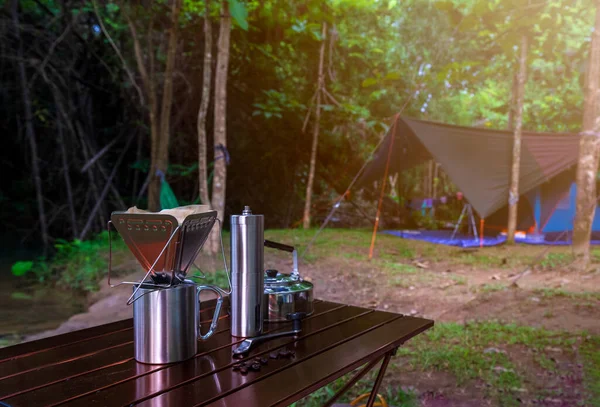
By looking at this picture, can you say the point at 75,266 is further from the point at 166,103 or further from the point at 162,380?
the point at 162,380

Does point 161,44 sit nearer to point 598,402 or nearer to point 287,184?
point 287,184

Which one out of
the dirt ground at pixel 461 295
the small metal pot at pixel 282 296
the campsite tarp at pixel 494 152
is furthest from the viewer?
the campsite tarp at pixel 494 152

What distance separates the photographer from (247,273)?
83 cm

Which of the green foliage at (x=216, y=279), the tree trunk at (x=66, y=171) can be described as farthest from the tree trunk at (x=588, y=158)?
the tree trunk at (x=66, y=171)

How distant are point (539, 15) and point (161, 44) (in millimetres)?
3690

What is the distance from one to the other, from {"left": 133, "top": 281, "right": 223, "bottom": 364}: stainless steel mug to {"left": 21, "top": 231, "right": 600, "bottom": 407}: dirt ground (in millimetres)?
1159

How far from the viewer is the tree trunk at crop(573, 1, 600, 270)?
3111 millimetres

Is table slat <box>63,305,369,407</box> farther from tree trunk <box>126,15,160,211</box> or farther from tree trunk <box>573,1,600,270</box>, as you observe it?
tree trunk <box>126,15,160,211</box>

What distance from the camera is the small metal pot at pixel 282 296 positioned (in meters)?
0.92

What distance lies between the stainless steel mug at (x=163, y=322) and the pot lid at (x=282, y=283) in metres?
0.23

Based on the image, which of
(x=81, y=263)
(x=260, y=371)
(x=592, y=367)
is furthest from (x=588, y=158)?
(x=81, y=263)

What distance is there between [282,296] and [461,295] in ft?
7.68

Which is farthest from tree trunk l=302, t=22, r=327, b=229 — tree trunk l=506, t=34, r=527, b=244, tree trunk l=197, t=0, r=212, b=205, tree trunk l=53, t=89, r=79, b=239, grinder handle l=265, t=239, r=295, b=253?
grinder handle l=265, t=239, r=295, b=253

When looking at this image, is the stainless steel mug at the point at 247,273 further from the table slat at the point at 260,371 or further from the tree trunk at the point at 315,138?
the tree trunk at the point at 315,138
